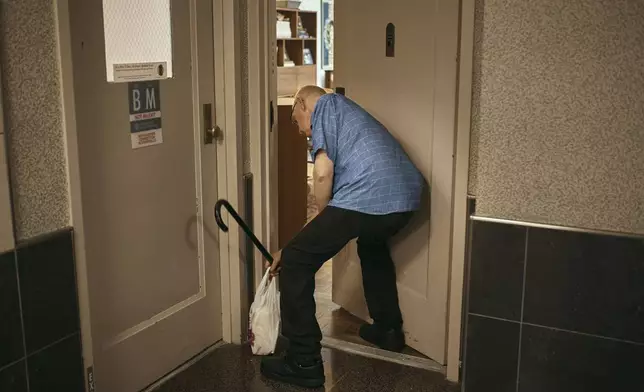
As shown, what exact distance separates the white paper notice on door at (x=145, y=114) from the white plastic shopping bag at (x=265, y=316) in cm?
74

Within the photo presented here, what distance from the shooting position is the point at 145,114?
2605 mm

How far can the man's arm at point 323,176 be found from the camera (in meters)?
2.75

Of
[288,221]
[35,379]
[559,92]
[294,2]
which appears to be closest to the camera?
[559,92]

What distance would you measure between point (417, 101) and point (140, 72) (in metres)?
1.11

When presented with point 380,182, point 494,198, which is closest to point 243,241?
point 380,182

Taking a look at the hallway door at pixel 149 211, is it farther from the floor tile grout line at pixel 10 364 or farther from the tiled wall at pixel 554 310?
the tiled wall at pixel 554 310

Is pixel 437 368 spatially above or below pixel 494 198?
below

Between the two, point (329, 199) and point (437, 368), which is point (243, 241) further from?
point (437, 368)

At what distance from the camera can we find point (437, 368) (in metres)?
2.99

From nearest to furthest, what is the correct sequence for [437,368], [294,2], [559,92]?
[559,92], [437,368], [294,2]

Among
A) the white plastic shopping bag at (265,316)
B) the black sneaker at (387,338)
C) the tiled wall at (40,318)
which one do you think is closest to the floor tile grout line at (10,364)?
the tiled wall at (40,318)

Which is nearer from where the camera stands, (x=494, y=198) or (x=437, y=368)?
(x=494, y=198)

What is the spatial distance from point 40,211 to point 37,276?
0.19 metres

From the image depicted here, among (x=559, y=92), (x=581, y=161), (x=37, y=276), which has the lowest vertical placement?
(x=37, y=276)
